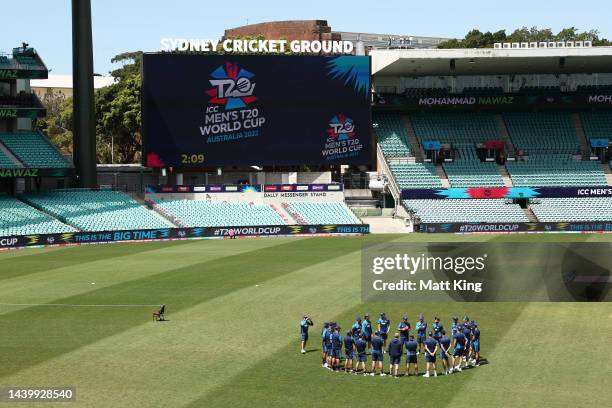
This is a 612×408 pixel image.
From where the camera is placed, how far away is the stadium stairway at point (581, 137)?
90188mm

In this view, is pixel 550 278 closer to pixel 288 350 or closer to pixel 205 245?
pixel 288 350

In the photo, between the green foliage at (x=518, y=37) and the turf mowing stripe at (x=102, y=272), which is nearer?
the turf mowing stripe at (x=102, y=272)

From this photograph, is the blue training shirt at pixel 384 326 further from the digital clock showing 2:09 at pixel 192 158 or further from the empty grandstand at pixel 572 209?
the empty grandstand at pixel 572 209

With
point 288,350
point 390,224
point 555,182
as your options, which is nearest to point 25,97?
point 390,224

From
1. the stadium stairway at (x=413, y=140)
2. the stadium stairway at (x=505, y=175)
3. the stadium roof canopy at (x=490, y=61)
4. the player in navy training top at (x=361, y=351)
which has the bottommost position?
the player in navy training top at (x=361, y=351)

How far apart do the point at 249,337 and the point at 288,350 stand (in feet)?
8.45

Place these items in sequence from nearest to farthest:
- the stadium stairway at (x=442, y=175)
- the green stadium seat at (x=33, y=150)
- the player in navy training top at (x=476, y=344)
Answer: the player in navy training top at (x=476, y=344), the green stadium seat at (x=33, y=150), the stadium stairway at (x=442, y=175)

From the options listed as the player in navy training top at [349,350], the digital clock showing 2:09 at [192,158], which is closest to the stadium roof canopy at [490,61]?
the digital clock showing 2:09 at [192,158]

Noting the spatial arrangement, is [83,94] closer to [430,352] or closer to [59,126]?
[430,352]

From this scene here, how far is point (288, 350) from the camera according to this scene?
29.9 m

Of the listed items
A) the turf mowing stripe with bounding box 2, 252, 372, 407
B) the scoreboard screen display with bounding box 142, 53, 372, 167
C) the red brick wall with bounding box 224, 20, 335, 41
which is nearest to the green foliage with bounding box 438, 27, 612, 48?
the red brick wall with bounding box 224, 20, 335, 41

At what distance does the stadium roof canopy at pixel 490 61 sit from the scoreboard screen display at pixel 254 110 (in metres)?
4.43

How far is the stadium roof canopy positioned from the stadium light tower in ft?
84.4

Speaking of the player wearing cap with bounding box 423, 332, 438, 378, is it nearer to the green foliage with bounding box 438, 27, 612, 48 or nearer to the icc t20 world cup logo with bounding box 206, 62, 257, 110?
the icc t20 world cup logo with bounding box 206, 62, 257, 110
